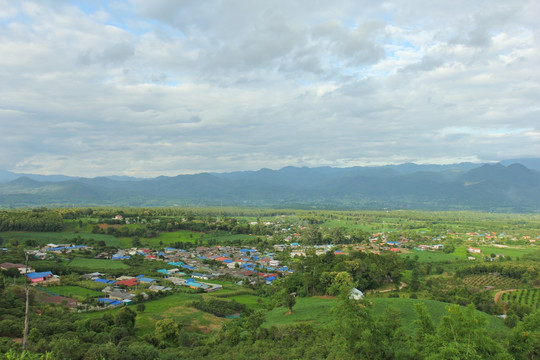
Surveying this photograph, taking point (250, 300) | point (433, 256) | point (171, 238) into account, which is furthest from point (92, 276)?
point (433, 256)

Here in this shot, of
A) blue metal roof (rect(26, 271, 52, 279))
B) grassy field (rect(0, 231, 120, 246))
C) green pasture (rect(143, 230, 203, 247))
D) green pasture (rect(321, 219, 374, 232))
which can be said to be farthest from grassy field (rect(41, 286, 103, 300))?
green pasture (rect(321, 219, 374, 232))

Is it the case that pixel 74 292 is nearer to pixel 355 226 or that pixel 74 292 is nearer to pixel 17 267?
pixel 17 267

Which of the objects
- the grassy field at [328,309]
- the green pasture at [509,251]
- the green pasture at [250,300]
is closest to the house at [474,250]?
the green pasture at [509,251]

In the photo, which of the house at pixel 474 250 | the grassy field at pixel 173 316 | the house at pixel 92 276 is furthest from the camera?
the house at pixel 474 250

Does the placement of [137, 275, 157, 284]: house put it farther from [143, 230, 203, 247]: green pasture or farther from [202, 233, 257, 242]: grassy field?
[202, 233, 257, 242]: grassy field

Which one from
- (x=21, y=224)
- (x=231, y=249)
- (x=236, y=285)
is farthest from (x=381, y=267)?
(x=21, y=224)

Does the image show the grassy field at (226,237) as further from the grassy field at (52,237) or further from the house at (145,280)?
the house at (145,280)
